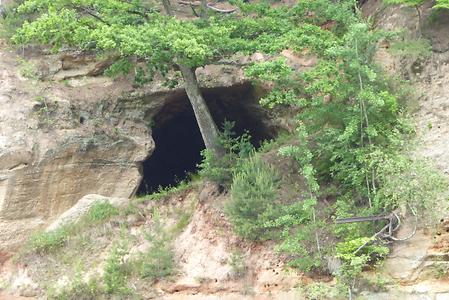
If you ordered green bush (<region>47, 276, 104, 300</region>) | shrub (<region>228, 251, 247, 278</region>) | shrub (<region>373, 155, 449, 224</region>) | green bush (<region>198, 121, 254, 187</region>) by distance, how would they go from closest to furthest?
shrub (<region>373, 155, 449, 224</region>)
shrub (<region>228, 251, 247, 278</region>)
green bush (<region>47, 276, 104, 300</region>)
green bush (<region>198, 121, 254, 187</region>)

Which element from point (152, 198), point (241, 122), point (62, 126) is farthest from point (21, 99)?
point (241, 122)

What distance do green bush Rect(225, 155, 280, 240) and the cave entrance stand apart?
3954 mm

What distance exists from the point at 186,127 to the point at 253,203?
24.8ft

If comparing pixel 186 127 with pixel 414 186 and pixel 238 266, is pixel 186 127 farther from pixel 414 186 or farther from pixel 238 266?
pixel 414 186

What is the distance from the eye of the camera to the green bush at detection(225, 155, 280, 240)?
13711 millimetres

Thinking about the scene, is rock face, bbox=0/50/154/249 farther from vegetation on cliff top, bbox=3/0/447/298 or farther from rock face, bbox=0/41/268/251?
vegetation on cliff top, bbox=3/0/447/298

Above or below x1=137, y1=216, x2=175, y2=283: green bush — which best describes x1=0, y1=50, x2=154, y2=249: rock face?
above

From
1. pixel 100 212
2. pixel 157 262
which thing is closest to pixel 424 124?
pixel 157 262

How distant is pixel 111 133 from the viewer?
1747 centimetres

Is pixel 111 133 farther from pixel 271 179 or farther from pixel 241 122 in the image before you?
pixel 271 179

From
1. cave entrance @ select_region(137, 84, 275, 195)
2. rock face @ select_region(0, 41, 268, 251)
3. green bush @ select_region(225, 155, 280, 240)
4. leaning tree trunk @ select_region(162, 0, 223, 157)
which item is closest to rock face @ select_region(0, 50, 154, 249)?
rock face @ select_region(0, 41, 268, 251)

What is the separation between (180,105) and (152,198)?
3401mm

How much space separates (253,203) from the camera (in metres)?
→ 13.8

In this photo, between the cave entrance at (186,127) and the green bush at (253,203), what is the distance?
13.0 feet
